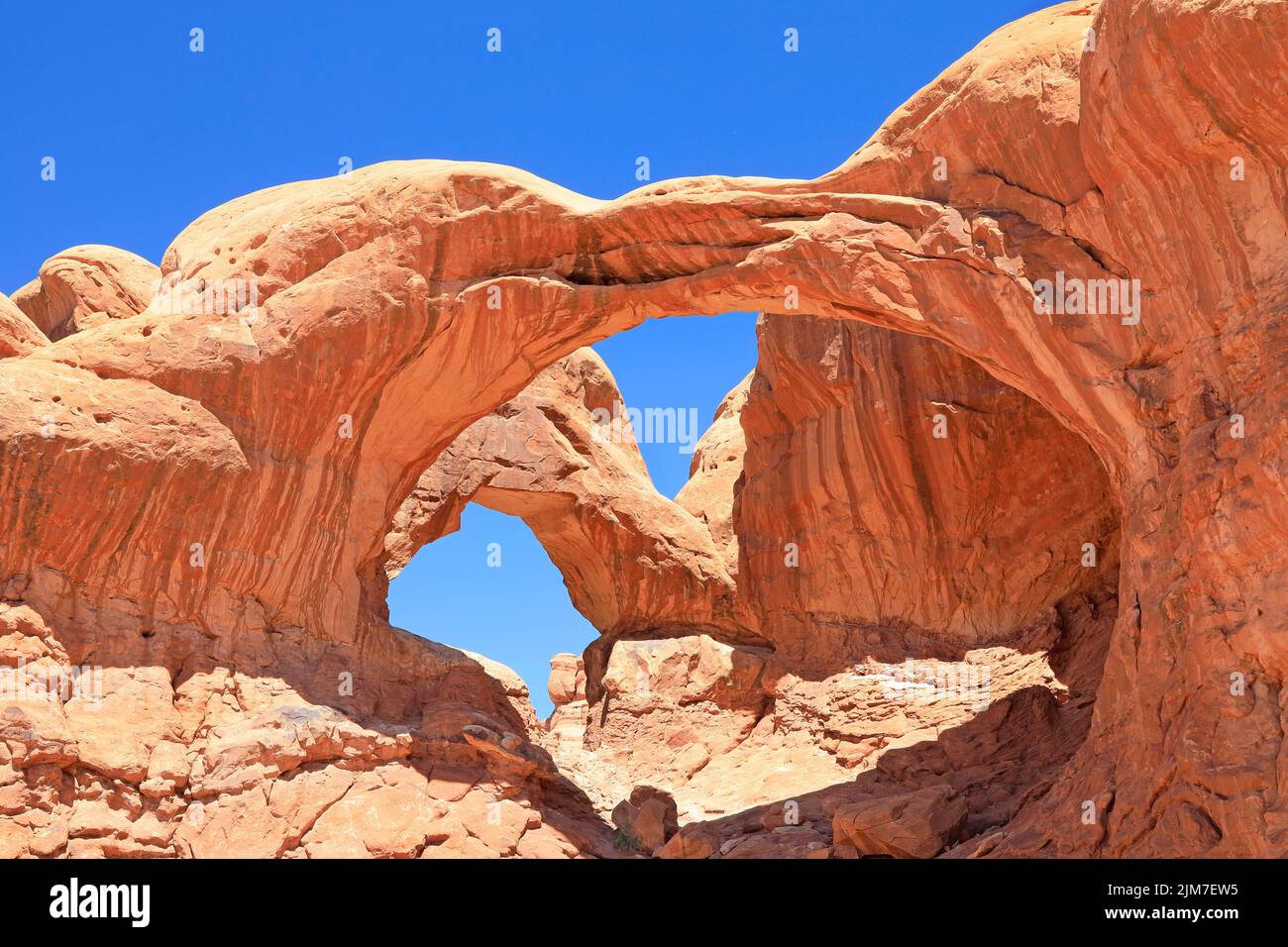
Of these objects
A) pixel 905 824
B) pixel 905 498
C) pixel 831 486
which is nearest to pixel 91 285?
pixel 831 486

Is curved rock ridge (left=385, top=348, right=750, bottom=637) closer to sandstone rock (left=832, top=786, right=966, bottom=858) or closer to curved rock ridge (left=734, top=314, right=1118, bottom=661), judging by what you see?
curved rock ridge (left=734, top=314, right=1118, bottom=661)

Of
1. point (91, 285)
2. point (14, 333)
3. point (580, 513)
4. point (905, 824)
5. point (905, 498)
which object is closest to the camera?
point (905, 824)

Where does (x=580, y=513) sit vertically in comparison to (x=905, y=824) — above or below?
above

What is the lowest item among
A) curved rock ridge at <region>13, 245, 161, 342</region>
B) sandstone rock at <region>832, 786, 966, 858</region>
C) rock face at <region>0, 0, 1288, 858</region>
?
sandstone rock at <region>832, 786, 966, 858</region>

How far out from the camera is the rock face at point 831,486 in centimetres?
1271

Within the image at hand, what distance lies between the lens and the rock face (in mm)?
12711

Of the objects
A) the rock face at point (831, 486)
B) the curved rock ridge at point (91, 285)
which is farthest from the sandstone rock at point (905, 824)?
the curved rock ridge at point (91, 285)

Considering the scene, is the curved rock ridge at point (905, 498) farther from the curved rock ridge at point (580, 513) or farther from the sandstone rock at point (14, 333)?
the sandstone rock at point (14, 333)

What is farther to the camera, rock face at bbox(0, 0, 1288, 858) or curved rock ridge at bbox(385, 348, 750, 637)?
curved rock ridge at bbox(385, 348, 750, 637)

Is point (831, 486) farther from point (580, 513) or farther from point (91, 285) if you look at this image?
point (91, 285)

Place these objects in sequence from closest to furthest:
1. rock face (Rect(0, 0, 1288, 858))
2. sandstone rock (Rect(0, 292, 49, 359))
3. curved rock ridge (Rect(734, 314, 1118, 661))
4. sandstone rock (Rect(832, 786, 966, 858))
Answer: rock face (Rect(0, 0, 1288, 858))
sandstone rock (Rect(832, 786, 966, 858))
sandstone rock (Rect(0, 292, 49, 359))
curved rock ridge (Rect(734, 314, 1118, 661))

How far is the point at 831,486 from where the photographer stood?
22.1 metres

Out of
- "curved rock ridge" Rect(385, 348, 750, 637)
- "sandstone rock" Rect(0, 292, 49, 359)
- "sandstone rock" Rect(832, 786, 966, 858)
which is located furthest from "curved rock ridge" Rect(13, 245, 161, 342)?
"sandstone rock" Rect(832, 786, 966, 858)
